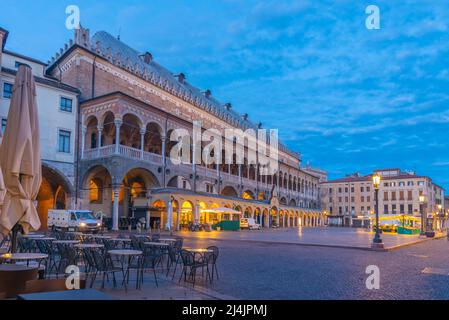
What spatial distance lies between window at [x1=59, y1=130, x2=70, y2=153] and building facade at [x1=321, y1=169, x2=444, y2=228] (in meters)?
71.7

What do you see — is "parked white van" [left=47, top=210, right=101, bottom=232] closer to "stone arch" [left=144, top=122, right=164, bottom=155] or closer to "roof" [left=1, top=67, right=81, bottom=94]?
"roof" [left=1, top=67, right=81, bottom=94]

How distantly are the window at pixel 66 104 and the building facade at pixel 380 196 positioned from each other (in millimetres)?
72179

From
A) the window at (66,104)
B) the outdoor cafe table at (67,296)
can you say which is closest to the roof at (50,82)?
the window at (66,104)

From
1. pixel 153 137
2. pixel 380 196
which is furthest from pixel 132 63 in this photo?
pixel 380 196

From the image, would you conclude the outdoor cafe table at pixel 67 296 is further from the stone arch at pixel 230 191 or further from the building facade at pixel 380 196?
the building facade at pixel 380 196

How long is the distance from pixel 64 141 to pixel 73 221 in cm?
961

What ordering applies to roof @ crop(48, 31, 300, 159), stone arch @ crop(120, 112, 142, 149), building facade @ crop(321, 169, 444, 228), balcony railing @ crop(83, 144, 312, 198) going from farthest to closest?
building facade @ crop(321, 169, 444, 228), roof @ crop(48, 31, 300, 159), stone arch @ crop(120, 112, 142, 149), balcony railing @ crop(83, 144, 312, 198)

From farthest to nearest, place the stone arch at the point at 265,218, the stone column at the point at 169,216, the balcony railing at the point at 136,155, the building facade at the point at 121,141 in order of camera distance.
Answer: the stone arch at the point at 265,218
the stone column at the point at 169,216
the building facade at the point at 121,141
the balcony railing at the point at 136,155

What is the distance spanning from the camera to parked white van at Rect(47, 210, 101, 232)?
2672 centimetres

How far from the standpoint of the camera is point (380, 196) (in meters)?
96.5

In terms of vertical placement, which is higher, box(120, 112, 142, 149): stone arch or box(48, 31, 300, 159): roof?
box(48, 31, 300, 159): roof

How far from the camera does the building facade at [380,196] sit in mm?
91688

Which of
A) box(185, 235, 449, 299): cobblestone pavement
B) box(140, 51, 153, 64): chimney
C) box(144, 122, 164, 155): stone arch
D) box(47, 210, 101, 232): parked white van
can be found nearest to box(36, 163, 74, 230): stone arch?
box(47, 210, 101, 232): parked white van

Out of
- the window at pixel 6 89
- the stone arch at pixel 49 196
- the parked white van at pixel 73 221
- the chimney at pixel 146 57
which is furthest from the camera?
the chimney at pixel 146 57
